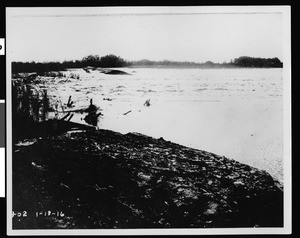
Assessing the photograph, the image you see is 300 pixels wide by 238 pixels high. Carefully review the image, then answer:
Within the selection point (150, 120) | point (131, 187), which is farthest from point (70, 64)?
point (131, 187)

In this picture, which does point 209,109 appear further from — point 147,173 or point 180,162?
point 147,173

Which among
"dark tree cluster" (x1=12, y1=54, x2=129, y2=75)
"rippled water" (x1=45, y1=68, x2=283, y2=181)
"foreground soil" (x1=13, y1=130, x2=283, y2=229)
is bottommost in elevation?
"foreground soil" (x1=13, y1=130, x2=283, y2=229)

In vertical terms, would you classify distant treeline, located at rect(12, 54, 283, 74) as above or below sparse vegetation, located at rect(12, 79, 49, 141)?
above

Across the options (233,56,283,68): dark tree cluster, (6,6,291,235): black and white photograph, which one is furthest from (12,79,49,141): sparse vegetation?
(233,56,283,68): dark tree cluster

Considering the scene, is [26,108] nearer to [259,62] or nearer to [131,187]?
[131,187]

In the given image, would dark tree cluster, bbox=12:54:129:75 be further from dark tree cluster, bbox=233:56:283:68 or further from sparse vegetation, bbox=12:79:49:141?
dark tree cluster, bbox=233:56:283:68

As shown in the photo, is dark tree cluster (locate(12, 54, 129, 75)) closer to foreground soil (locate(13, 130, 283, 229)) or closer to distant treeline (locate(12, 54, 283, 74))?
distant treeline (locate(12, 54, 283, 74))

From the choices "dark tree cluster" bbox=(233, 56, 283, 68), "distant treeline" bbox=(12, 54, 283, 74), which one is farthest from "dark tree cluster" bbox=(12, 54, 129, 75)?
"dark tree cluster" bbox=(233, 56, 283, 68)

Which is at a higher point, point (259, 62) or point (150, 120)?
point (259, 62)
